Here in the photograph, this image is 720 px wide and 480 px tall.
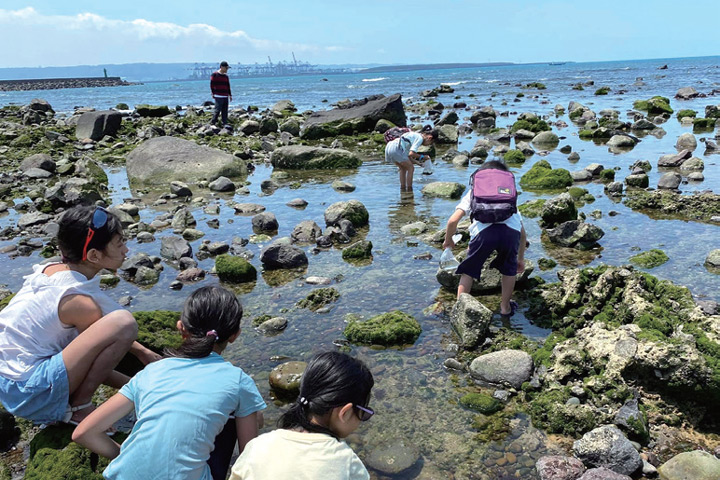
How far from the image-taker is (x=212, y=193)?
14.1m

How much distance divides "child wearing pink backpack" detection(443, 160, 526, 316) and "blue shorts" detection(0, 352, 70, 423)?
172 inches

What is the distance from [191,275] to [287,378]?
3556 millimetres

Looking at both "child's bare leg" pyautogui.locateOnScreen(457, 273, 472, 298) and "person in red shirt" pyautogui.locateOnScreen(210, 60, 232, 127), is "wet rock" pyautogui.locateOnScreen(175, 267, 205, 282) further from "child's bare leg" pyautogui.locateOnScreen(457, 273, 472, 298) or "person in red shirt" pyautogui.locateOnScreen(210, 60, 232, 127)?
"person in red shirt" pyautogui.locateOnScreen(210, 60, 232, 127)

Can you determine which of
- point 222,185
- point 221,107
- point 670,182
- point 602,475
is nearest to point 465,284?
point 602,475

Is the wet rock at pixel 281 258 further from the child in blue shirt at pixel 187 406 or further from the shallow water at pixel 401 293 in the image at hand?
the child in blue shirt at pixel 187 406

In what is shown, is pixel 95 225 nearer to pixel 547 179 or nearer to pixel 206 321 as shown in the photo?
pixel 206 321

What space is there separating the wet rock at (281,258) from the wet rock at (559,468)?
5.18m

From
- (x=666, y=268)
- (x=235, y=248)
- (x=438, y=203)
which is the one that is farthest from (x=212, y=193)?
(x=666, y=268)

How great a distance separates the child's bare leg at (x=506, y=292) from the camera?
657 centimetres

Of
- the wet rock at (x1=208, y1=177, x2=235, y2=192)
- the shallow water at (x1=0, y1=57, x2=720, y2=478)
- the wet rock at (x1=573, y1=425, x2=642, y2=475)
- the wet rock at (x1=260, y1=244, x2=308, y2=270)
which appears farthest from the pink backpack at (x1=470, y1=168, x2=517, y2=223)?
the wet rock at (x1=208, y1=177, x2=235, y2=192)

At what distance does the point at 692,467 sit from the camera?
389 centimetres

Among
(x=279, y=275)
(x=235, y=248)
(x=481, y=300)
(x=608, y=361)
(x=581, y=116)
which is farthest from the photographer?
(x=581, y=116)

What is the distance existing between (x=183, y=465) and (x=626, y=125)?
79.9ft

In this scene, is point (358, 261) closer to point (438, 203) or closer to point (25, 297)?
point (438, 203)
